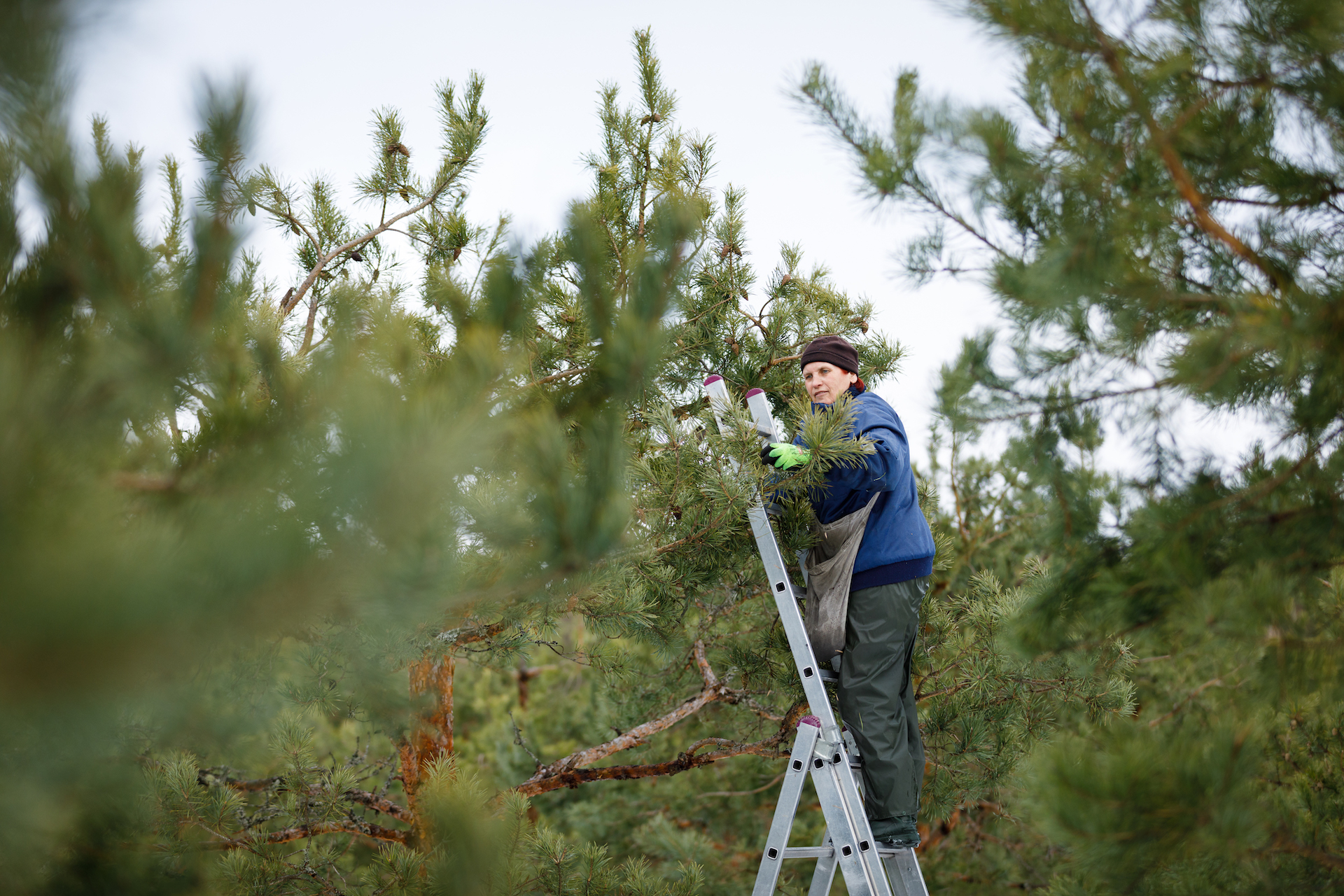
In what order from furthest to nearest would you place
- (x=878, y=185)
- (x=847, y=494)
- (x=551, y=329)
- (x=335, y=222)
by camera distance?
(x=335, y=222) → (x=551, y=329) → (x=847, y=494) → (x=878, y=185)

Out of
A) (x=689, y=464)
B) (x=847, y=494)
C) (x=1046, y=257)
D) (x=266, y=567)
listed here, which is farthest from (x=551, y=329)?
(x=266, y=567)

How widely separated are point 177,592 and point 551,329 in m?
1.80

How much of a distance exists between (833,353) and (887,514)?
0.51m

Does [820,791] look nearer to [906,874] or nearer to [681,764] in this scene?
[906,874]

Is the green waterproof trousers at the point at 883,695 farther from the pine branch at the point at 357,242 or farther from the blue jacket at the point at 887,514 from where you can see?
the pine branch at the point at 357,242

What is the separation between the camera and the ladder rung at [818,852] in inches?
85.5

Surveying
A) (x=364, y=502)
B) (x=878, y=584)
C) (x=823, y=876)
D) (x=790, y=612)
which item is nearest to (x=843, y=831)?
(x=823, y=876)

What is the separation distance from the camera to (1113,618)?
4.60 ft

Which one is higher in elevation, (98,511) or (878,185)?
(878,185)

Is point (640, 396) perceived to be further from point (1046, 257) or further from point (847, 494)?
point (847, 494)

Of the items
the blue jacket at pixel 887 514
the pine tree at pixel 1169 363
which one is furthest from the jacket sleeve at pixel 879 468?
the pine tree at pixel 1169 363

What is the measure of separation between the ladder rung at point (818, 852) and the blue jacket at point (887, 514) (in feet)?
2.30

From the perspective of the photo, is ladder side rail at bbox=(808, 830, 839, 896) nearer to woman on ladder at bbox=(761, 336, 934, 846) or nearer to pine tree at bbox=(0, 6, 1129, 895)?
woman on ladder at bbox=(761, 336, 934, 846)

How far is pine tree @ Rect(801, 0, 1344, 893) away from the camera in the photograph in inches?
47.1
